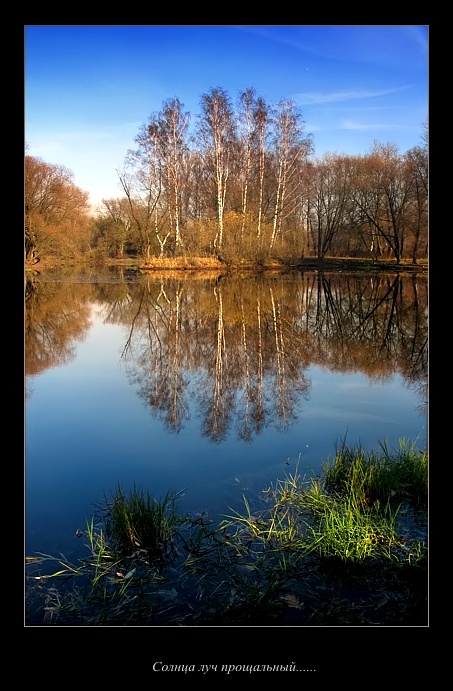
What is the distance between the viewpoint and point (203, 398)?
7.52 meters

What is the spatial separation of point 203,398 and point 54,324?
8044 millimetres

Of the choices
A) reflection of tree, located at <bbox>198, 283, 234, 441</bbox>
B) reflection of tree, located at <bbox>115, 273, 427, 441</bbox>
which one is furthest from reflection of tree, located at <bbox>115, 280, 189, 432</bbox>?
reflection of tree, located at <bbox>198, 283, 234, 441</bbox>

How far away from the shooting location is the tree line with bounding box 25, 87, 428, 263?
79.8 feet

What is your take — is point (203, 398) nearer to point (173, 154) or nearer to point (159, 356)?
point (159, 356)

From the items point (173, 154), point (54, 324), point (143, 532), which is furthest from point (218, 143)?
Result: point (143, 532)

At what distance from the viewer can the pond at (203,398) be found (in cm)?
484

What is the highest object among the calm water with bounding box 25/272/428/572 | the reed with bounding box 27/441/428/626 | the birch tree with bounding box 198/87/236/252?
the birch tree with bounding box 198/87/236/252

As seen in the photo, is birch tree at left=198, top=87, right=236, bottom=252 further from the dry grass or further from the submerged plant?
the submerged plant

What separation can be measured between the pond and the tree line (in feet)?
33.4

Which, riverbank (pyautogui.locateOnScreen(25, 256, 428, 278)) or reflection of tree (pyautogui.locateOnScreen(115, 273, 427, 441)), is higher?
riverbank (pyautogui.locateOnScreen(25, 256, 428, 278))

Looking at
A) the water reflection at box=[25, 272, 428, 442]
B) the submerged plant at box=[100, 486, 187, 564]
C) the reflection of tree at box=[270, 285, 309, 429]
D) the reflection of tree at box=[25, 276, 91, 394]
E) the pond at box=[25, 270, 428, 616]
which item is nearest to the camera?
the submerged plant at box=[100, 486, 187, 564]

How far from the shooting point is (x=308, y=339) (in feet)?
39.1
